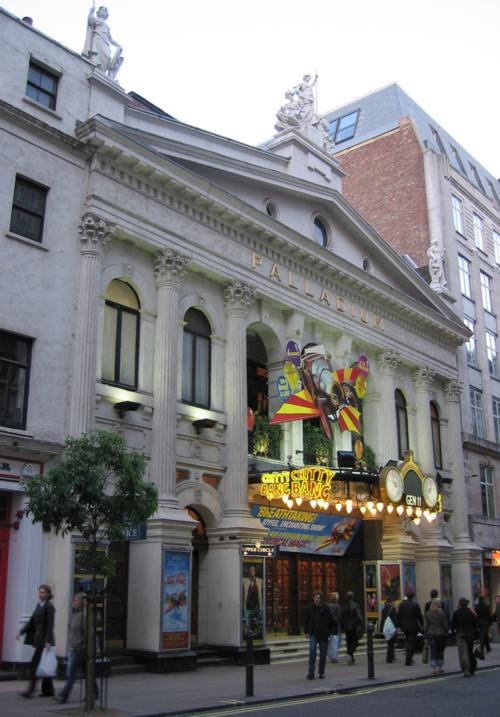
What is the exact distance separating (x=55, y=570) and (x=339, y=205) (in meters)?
16.3

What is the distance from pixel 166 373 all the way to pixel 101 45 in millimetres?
8733

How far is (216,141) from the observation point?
75.2 ft

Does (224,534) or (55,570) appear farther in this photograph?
(224,534)

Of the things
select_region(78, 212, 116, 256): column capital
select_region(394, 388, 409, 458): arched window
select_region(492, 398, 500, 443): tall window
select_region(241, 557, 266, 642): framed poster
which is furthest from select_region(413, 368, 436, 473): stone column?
select_region(78, 212, 116, 256): column capital

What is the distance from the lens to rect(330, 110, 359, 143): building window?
152 ft

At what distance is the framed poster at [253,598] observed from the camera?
20141 millimetres

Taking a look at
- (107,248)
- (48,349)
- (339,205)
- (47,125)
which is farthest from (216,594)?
(339,205)

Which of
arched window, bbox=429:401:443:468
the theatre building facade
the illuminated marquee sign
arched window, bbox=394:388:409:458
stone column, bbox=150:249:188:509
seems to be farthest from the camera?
arched window, bbox=429:401:443:468

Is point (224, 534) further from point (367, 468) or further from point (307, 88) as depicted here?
point (307, 88)

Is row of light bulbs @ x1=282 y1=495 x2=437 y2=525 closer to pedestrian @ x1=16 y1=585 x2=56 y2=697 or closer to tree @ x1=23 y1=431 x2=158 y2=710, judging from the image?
pedestrian @ x1=16 y1=585 x2=56 y2=697

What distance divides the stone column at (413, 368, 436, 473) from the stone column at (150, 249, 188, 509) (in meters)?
13.2

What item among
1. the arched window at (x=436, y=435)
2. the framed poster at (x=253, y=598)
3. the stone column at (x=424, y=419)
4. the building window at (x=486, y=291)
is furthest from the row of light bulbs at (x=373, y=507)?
the building window at (x=486, y=291)

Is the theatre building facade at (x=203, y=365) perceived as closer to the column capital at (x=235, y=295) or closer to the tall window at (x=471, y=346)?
the column capital at (x=235, y=295)

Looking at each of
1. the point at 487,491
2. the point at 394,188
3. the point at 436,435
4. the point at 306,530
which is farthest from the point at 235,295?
the point at 394,188
